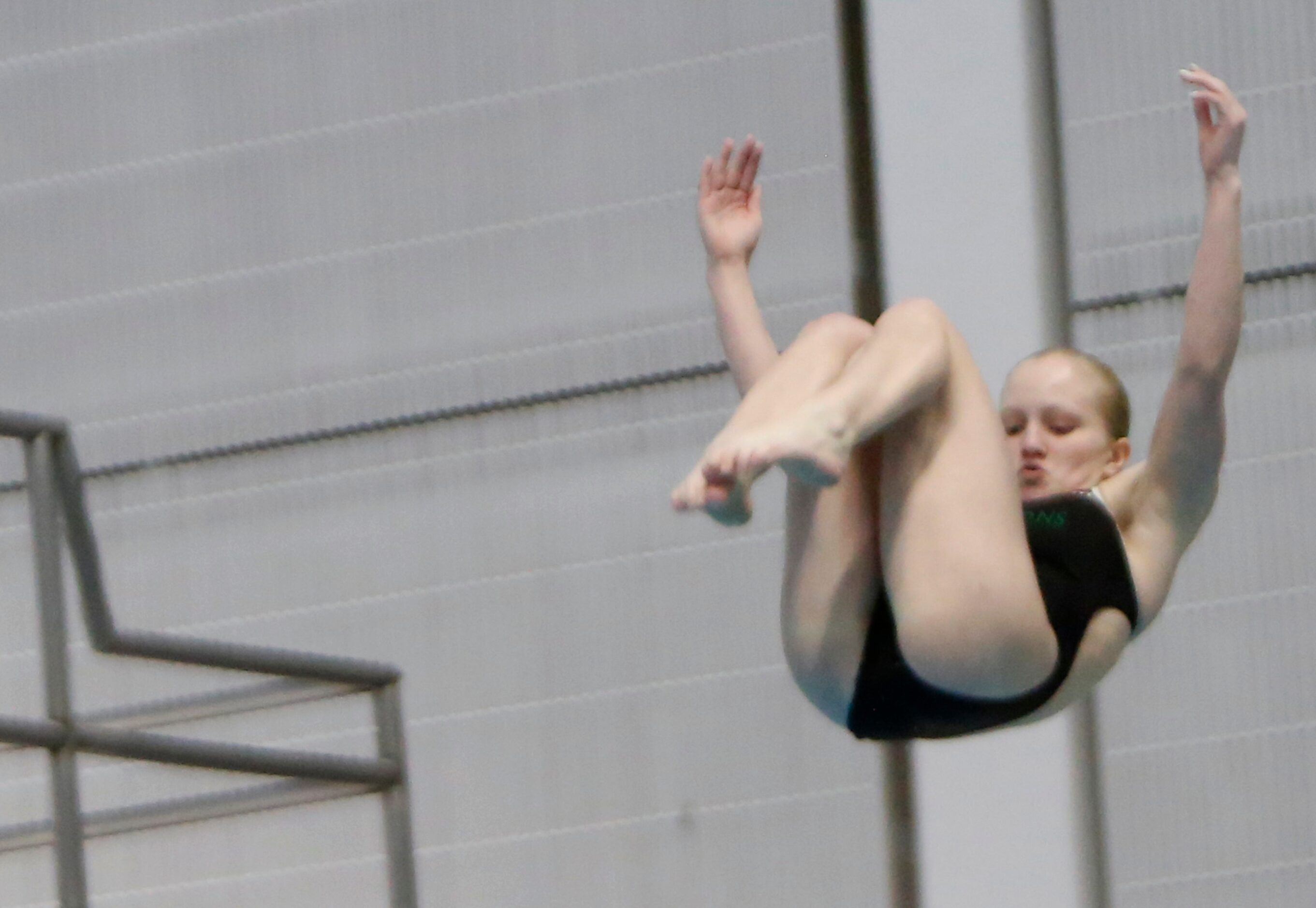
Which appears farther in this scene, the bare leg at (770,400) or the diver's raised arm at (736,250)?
the diver's raised arm at (736,250)

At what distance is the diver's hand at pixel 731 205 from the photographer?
3.07 metres

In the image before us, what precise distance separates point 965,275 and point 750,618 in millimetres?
1078

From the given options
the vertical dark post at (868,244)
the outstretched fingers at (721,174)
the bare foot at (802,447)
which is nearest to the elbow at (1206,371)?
the bare foot at (802,447)

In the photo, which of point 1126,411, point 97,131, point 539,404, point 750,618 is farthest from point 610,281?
point 1126,411

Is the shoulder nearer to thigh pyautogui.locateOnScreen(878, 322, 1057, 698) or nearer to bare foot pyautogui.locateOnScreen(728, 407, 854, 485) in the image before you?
thigh pyautogui.locateOnScreen(878, 322, 1057, 698)

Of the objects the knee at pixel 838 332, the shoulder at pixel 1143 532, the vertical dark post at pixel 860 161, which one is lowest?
the shoulder at pixel 1143 532

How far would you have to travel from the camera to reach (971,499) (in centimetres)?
261

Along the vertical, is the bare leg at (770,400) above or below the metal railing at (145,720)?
above

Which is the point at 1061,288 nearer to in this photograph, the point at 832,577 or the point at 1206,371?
the point at 1206,371

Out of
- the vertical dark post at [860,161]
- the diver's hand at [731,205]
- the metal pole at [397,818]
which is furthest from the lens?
the vertical dark post at [860,161]

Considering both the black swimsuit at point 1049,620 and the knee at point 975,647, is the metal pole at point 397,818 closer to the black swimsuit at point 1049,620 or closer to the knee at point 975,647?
the black swimsuit at point 1049,620

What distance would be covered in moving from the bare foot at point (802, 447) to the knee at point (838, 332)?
250 millimetres

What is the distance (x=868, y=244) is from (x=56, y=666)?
8.71 ft

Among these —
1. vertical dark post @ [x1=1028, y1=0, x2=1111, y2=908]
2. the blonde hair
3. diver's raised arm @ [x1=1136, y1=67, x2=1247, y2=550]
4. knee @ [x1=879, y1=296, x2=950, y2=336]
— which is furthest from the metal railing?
vertical dark post @ [x1=1028, y1=0, x2=1111, y2=908]
